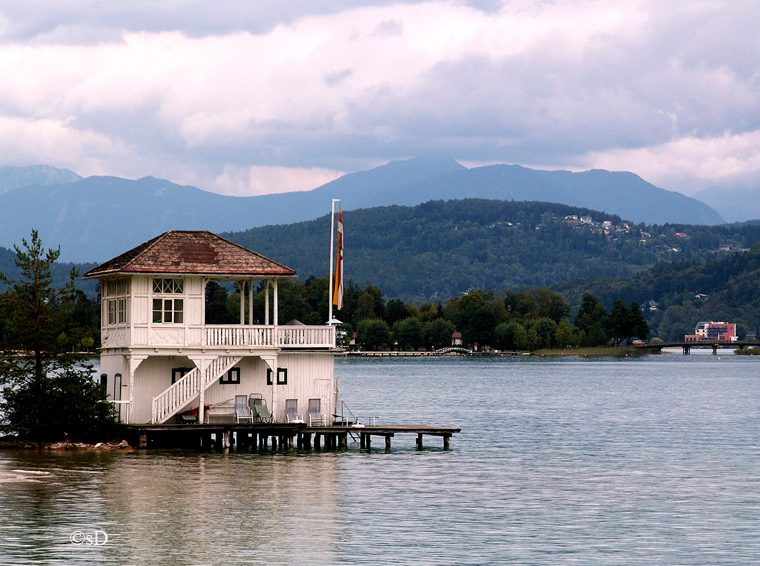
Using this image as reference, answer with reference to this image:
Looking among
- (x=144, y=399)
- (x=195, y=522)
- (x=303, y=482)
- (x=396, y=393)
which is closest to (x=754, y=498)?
(x=303, y=482)

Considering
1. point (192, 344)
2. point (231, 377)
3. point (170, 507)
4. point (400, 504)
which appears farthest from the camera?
point (231, 377)

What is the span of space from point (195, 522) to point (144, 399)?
14165mm

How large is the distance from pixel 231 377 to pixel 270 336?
248cm

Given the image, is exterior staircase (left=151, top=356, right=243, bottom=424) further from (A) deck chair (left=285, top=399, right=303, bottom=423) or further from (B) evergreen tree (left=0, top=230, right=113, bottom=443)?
(A) deck chair (left=285, top=399, right=303, bottom=423)

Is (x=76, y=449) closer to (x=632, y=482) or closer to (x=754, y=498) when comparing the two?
(x=632, y=482)

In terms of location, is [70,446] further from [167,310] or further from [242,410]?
[242,410]

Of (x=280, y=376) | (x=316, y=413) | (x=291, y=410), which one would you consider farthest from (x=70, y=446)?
(x=316, y=413)

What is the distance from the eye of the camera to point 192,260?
46469 mm

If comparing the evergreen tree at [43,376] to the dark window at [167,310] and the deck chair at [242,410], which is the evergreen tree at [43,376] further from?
the deck chair at [242,410]

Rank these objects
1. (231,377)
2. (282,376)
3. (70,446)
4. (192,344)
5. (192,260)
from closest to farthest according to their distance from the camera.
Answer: (192,344)
(70,446)
(192,260)
(231,377)
(282,376)

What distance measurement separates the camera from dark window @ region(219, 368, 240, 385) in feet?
156

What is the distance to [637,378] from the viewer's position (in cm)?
16375

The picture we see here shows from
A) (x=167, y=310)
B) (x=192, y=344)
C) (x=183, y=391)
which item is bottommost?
(x=183, y=391)

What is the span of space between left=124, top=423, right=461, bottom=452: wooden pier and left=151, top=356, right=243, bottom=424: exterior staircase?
0.83 metres
